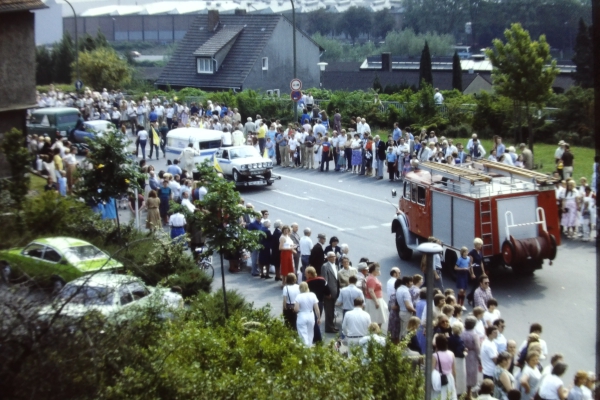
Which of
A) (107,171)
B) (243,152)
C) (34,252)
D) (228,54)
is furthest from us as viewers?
(228,54)

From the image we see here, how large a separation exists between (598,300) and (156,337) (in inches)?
211

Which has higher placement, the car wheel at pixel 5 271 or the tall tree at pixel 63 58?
the tall tree at pixel 63 58

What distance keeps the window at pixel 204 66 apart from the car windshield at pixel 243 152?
2905cm

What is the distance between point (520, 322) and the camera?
1589 centimetres

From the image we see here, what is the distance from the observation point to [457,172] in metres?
18.7

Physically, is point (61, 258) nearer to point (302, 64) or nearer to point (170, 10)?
point (302, 64)

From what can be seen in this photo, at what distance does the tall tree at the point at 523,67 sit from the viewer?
1125 inches

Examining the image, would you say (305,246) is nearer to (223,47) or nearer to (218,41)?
(223,47)

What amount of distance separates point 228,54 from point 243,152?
29559mm

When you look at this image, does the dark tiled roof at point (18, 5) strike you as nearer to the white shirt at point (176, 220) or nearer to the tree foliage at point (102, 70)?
the white shirt at point (176, 220)

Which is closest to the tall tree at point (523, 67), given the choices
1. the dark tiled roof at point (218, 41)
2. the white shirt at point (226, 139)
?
the white shirt at point (226, 139)

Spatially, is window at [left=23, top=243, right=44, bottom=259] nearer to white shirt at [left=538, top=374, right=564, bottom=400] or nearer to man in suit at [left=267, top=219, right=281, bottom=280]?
white shirt at [left=538, top=374, right=564, bottom=400]

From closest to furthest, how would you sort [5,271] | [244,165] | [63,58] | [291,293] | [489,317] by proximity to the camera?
[5,271] < [489,317] < [291,293] < [244,165] < [63,58]

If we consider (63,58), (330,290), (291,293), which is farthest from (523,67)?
(63,58)
